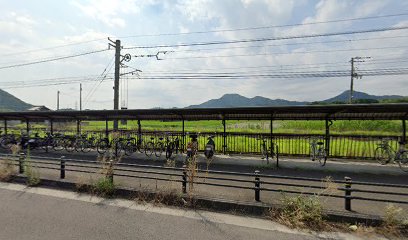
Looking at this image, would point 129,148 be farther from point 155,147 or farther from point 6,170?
point 6,170

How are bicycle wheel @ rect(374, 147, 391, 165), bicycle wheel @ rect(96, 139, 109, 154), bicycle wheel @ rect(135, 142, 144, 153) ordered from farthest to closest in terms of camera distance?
1. bicycle wheel @ rect(96, 139, 109, 154)
2. bicycle wheel @ rect(135, 142, 144, 153)
3. bicycle wheel @ rect(374, 147, 391, 165)

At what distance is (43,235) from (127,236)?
1.52 m

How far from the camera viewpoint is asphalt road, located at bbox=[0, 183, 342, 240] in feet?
15.8

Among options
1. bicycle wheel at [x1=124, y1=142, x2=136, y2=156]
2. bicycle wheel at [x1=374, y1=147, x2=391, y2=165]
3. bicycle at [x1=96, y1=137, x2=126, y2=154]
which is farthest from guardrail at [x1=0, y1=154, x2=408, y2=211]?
bicycle wheel at [x1=124, y1=142, x2=136, y2=156]

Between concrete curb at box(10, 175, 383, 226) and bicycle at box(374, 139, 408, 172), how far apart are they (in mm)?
6174

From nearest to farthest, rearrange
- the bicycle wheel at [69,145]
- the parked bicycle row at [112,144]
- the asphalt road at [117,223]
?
the asphalt road at [117,223], the parked bicycle row at [112,144], the bicycle wheel at [69,145]

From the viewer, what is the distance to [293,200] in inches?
221

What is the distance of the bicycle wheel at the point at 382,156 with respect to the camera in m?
10.4

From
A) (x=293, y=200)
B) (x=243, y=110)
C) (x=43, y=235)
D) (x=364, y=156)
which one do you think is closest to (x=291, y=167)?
(x=243, y=110)

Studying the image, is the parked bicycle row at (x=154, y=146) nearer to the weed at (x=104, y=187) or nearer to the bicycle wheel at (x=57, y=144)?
the bicycle wheel at (x=57, y=144)

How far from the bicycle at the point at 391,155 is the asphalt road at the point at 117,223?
7.05 meters

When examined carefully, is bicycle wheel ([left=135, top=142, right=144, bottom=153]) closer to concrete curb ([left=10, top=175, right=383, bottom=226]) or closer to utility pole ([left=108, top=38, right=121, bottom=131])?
utility pole ([left=108, top=38, right=121, bottom=131])

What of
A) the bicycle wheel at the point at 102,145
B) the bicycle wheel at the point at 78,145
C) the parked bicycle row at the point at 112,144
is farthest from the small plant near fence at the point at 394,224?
the bicycle wheel at the point at 78,145

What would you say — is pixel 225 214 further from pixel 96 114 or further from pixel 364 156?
pixel 96 114
